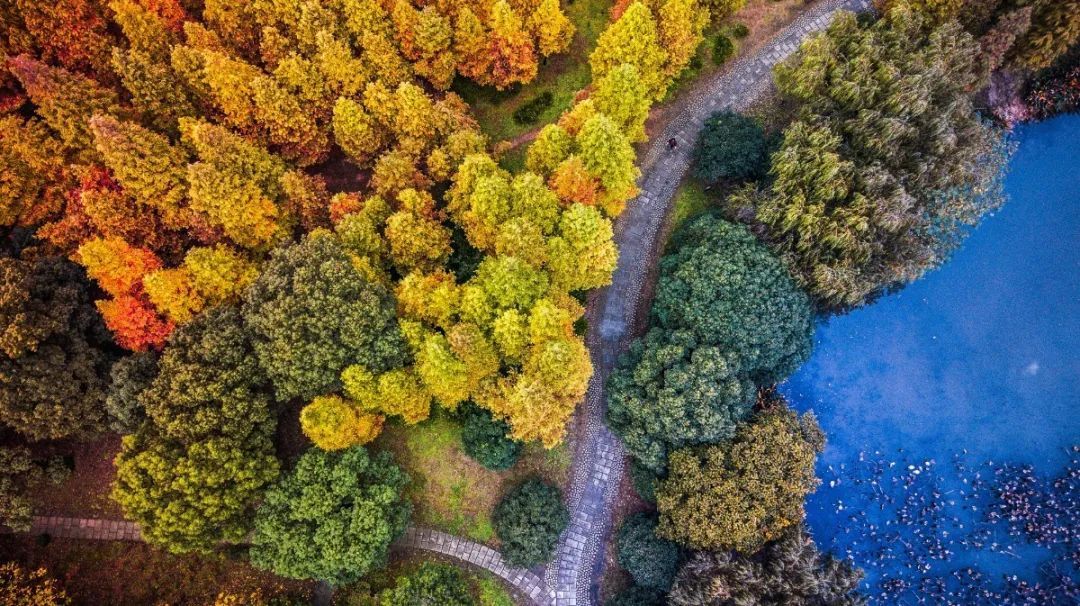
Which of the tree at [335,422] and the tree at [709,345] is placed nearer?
the tree at [335,422]

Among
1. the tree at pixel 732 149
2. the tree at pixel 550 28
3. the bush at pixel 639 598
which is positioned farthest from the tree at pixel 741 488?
the tree at pixel 550 28

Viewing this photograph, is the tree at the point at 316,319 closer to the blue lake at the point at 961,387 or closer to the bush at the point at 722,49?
the blue lake at the point at 961,387

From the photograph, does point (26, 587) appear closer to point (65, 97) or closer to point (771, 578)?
point (65, 97)

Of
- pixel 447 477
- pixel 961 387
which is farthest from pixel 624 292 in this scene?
pixel 961 387

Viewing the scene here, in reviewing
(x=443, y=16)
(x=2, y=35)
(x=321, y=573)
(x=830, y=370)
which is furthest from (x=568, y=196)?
(x=2, y=35)

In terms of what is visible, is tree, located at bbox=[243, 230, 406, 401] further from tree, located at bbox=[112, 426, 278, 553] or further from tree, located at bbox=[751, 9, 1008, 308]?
tree, located at bbox=[751, 9, 1008, 308]
